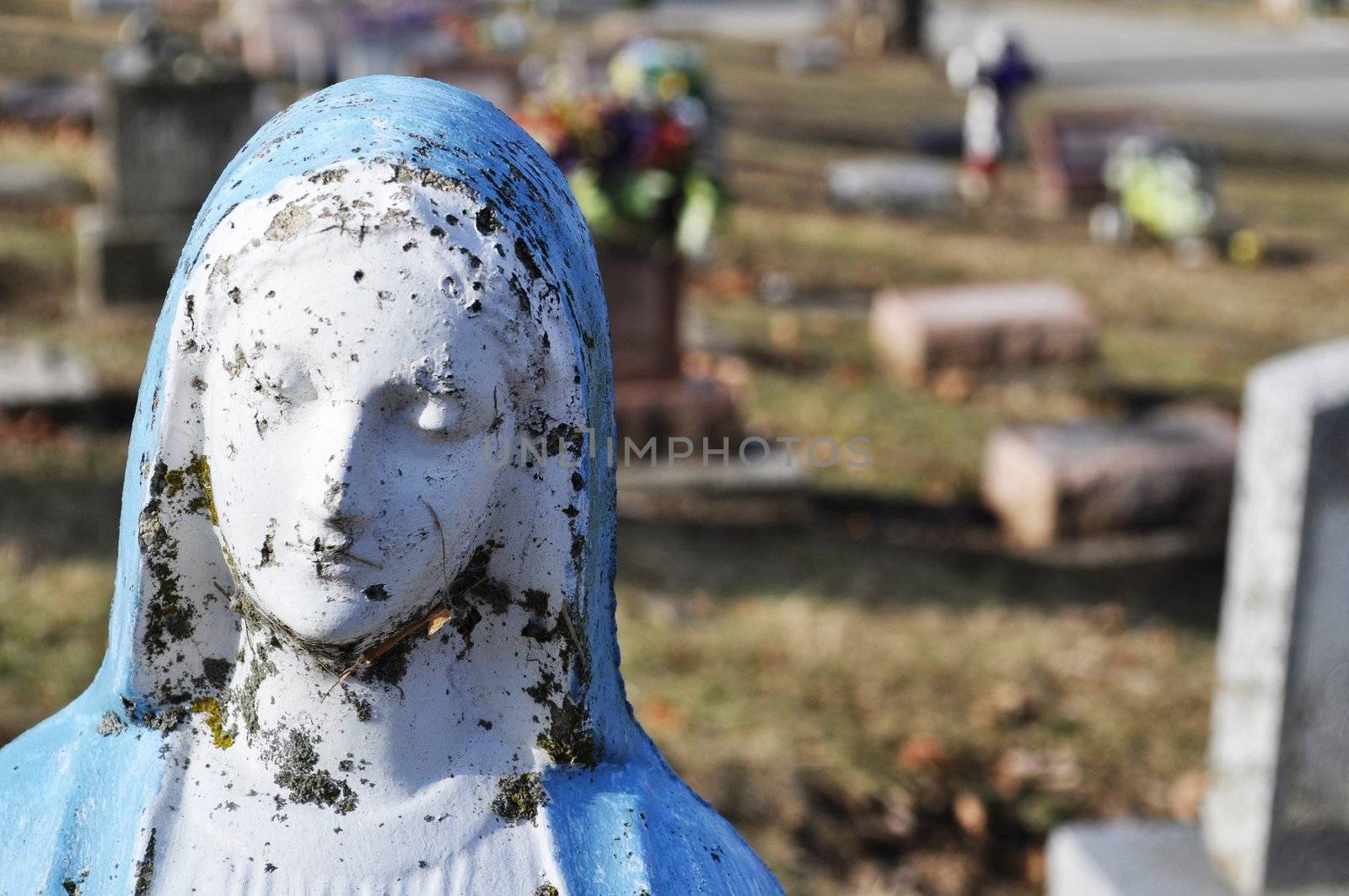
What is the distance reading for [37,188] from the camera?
9.83 m

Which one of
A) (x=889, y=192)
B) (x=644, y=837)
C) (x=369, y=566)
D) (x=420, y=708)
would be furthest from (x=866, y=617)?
(x=889, y=192)

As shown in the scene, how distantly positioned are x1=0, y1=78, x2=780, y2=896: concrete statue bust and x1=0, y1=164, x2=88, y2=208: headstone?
29.1ft

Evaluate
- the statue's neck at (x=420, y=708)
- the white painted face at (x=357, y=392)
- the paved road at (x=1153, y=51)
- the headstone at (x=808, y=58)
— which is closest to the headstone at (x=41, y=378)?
the statue's neck at (x=420, y=708)

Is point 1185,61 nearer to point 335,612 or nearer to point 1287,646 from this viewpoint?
point 1287,646

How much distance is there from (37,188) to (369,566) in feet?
30.5

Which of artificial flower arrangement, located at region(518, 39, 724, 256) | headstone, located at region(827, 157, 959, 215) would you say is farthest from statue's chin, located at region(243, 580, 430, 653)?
headstone, located at region(827, 157, 959, 215)

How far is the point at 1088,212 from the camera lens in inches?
474

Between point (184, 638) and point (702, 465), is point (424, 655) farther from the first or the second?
point (702, 465)

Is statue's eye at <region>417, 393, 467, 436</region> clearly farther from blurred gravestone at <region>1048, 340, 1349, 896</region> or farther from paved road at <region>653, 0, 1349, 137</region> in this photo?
paved road at <region>653, 0, 1349, 137</region>

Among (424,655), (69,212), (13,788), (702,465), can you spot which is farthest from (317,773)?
(69,212)

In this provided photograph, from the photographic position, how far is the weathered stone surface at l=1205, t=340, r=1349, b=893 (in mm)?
3635

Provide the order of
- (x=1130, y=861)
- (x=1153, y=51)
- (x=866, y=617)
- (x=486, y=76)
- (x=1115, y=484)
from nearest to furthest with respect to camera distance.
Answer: (x=1130, y=861) → (x=866, y=617) → (x=1115, y=484) → (x=486, y=76) → (x=1153, y=51)

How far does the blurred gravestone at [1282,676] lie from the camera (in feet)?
11.9

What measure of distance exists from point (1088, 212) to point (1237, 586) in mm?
8619
